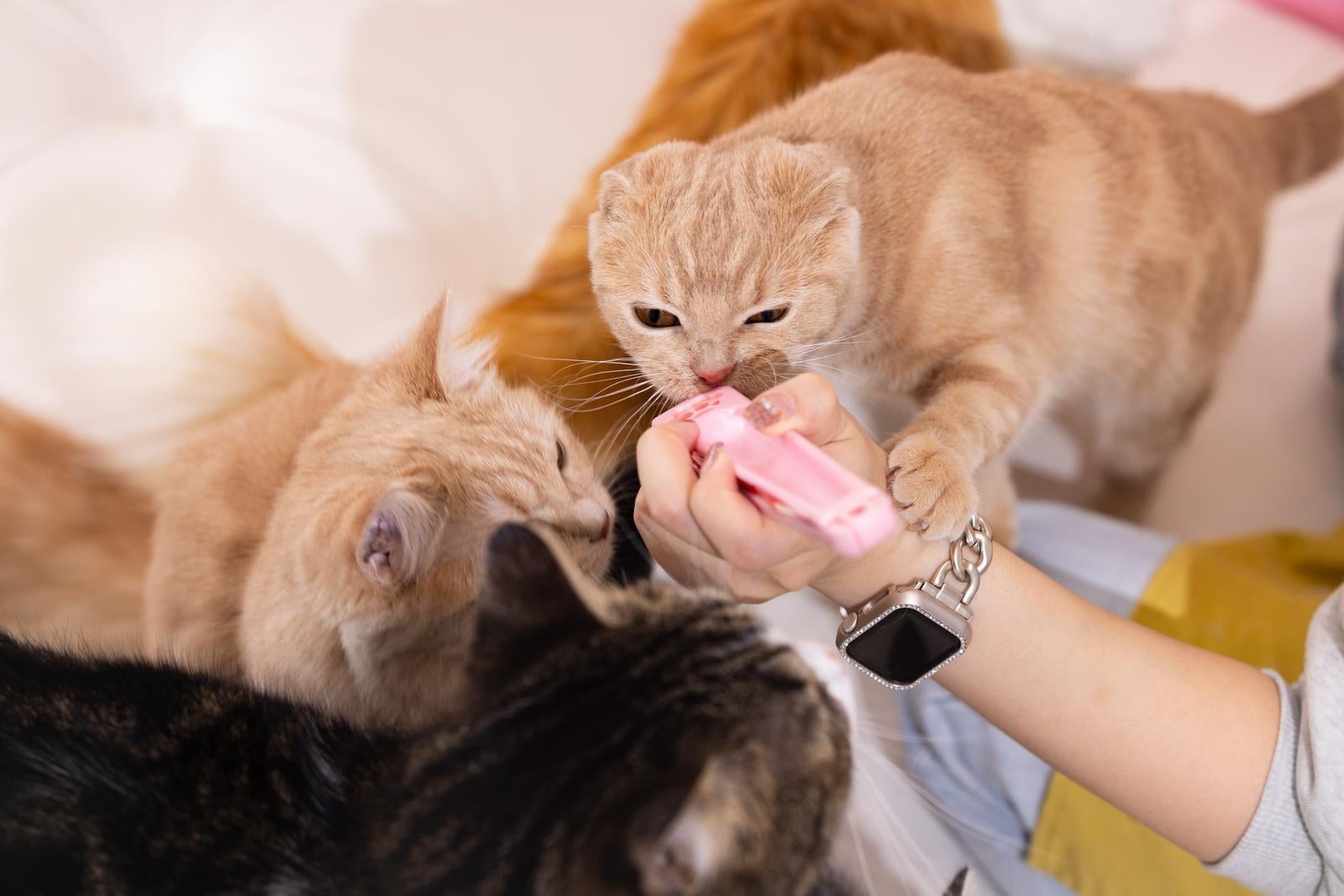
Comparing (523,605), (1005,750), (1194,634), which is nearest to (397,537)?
Answer: (523,605)

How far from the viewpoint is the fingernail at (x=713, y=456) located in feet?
2.04

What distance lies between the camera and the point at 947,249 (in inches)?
37.8

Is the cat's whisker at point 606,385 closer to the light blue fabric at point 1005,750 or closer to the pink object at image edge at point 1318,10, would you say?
the light blue fabric at point 1005,750

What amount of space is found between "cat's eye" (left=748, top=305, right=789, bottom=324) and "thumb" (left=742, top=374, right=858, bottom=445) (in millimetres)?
214

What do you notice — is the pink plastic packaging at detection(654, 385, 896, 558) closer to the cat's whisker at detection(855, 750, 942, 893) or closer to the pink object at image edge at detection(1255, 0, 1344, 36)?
the cat's whisker at detection(855, 750, 942, 893)

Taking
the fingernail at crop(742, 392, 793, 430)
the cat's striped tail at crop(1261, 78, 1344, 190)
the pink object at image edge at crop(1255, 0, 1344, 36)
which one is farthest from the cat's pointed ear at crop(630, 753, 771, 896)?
the pink object at image edge at crop(1255, 0, 1344, 36)

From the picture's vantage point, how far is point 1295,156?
1465 mm

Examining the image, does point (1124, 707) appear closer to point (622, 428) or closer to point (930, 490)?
point (930, 490)

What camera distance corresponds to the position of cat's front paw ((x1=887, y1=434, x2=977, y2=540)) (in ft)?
2.48

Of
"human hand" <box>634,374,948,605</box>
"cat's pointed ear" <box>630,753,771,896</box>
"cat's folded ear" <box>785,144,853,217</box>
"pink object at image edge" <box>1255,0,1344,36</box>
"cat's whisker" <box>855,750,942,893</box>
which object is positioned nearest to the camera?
"cat's pointed ear" <box>630,753,771,896</box>

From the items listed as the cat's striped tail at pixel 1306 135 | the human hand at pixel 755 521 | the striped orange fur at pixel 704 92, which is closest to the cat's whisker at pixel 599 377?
the striped orange fur at pixel 704 92


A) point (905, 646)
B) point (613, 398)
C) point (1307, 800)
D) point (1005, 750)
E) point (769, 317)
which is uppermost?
point (769, 317)

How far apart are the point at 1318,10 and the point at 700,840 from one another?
2.39 m

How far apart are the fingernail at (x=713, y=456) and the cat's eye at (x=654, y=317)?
26 cm
